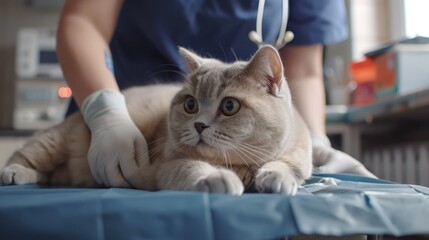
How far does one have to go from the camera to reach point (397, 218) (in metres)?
0.60

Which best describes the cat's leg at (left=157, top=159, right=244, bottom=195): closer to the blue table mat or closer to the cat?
the cat

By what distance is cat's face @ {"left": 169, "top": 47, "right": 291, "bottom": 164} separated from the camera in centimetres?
87

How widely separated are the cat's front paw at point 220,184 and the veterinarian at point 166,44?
31 centimetres

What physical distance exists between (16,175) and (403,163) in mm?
1916

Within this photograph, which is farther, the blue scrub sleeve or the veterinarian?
the blue scrub sleeve

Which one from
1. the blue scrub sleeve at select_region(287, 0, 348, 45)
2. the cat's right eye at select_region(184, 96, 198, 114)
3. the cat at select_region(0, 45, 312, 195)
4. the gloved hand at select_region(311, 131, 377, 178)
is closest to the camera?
the cat at select_region(0, 45, 312, 195)

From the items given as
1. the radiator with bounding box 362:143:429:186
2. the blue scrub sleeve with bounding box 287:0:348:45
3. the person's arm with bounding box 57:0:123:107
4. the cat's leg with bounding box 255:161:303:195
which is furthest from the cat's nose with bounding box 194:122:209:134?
the radiator with bounding box 362:143:429:186

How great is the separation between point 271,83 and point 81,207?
0.49m

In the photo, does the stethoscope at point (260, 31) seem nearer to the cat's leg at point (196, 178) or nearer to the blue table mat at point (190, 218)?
the cat's leg at point (196, 178)

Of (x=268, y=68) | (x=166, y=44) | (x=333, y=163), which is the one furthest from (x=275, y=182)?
(x=166, y=44)

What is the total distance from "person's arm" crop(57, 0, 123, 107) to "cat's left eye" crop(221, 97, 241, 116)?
1.27 feet

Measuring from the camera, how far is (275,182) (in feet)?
2.46

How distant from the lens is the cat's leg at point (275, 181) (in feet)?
2.40

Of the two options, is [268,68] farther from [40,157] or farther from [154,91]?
[40,157]
